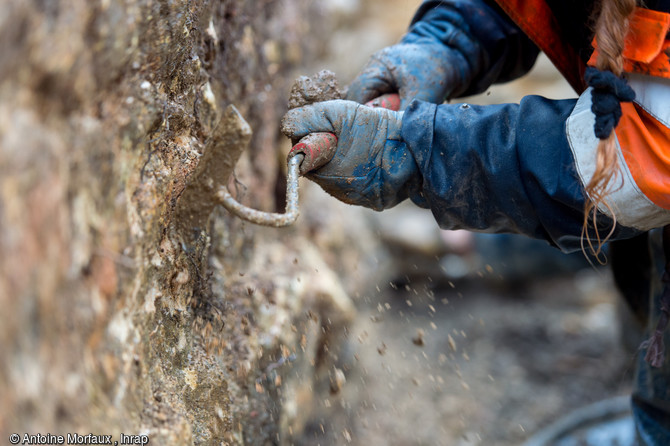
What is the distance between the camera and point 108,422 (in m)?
0.91

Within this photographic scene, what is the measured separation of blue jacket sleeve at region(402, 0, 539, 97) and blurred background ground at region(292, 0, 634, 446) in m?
0.46

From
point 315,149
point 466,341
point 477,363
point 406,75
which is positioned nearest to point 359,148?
point 315,149

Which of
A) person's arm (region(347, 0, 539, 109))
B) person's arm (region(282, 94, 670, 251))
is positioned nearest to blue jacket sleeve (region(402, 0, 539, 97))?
person's arm (region(347, 0, 539, 109))

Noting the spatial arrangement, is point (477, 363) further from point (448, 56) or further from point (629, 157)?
point (629, 157)

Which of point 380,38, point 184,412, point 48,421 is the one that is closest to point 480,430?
A: point 184,412

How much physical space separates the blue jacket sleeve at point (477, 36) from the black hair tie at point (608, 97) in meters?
0.60

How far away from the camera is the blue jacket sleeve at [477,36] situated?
161 cm

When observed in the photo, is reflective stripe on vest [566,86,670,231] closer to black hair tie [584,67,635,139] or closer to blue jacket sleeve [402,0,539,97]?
black hair tie [584,67,635,139]

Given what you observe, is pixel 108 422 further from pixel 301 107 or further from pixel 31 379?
pixel 301 107

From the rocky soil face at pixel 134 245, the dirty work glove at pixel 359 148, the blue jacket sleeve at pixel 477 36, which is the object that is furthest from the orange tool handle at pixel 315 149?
the blue jacket sleeve at pixel 477 36

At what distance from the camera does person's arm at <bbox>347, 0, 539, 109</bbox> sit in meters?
1.53

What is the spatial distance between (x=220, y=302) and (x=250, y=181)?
593 millimetres

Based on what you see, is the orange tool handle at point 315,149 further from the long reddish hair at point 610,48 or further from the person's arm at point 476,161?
the long reddish hair at point 610,48

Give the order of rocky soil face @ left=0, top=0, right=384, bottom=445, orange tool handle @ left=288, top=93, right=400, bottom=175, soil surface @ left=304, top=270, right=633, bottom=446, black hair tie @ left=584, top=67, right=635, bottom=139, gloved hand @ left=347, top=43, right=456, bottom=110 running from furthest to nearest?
1. soil surface @ left=304, top=270, right=633, bottom=446
2. gloved hand @ left=347, top=43, right=456, bottom=110
3. orange tool handle @ left=288, top=93, right=400, bottom=175
4. black hair tie @ left=584, top=67, right=635, bottom=139
5. rocky soil face @ left=0, top=0, right=384, bottom=445
